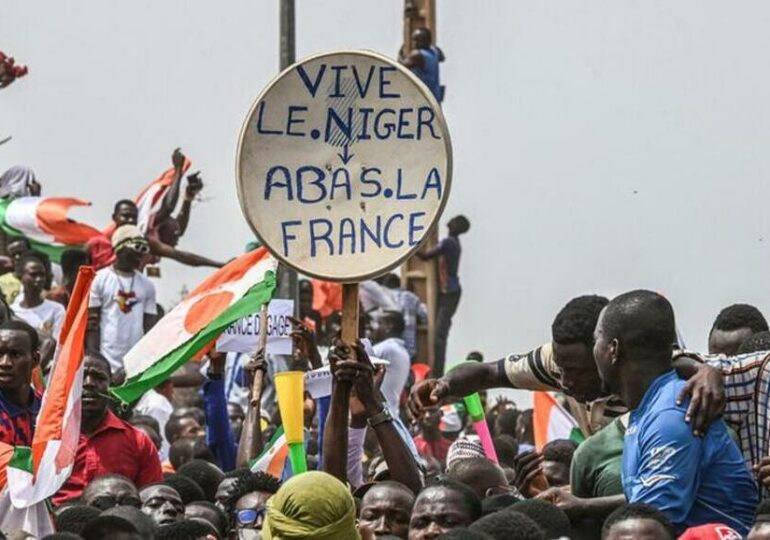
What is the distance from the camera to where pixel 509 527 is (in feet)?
23.2

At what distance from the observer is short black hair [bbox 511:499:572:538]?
725 cm

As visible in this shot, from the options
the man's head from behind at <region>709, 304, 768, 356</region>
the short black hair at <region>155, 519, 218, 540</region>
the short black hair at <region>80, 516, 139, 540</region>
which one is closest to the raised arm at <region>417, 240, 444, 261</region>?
the man's head from behind at <region>709, 304, 768, 356</region>

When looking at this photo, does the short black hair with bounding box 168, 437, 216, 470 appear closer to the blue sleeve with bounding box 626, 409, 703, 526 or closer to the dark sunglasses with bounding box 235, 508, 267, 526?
the dark sunglasses with bounding box 235, 508, 267, 526

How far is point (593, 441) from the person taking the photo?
24.9 feet

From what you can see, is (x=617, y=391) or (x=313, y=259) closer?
(x=617, y=391)

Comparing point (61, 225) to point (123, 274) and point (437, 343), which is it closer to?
Result: point (123, 274)

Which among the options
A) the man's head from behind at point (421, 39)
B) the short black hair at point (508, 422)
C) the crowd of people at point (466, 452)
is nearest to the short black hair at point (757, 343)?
the crowd of people at point (466, 452)

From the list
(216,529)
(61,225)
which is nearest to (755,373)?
(216,529)

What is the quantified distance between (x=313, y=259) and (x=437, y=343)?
34.5ft

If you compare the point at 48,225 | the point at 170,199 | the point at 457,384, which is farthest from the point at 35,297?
the point at 457,384

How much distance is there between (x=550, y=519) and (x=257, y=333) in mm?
4376

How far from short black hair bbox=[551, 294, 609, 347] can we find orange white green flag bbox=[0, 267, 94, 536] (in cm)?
209

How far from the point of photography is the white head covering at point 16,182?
16.8m

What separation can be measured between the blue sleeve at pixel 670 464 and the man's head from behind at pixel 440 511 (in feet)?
3.34
